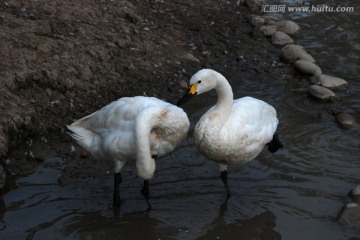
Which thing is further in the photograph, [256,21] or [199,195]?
[256,21]

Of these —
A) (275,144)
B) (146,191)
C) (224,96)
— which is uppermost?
(224,96)

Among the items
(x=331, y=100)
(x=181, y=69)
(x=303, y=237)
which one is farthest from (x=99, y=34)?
(x=303, y=237)

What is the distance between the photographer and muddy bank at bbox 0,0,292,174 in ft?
24.1

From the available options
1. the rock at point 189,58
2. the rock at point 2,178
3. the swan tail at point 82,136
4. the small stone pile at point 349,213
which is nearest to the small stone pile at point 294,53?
the rock at point 189,58

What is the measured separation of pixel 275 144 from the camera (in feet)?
22.1

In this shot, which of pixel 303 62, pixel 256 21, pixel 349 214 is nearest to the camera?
pixel 349 214

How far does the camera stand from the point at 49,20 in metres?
8.65

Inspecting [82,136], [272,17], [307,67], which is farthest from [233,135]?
[272,17]

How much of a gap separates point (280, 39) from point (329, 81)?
1606 millimetres

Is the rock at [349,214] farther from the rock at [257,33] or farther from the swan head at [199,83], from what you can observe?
A: the rock at [257,33]

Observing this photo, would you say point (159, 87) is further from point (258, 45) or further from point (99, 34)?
point (258, 45)

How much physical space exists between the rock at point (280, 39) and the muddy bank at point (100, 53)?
12cm

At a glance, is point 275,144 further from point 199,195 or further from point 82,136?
point 82,136

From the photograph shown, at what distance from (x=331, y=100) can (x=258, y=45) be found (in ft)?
6.64
